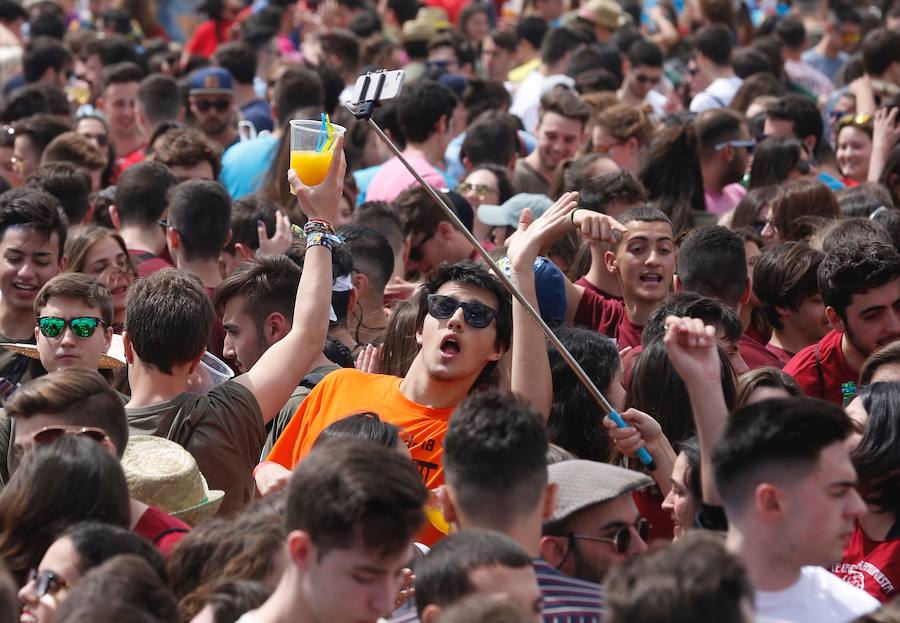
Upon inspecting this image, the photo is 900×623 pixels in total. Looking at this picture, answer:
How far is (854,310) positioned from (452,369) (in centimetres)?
182

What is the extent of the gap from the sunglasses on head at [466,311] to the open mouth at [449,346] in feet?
0.26

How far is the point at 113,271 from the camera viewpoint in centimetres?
688

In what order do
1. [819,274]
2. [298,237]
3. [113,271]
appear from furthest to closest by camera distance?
[298,237] < [113,271] < [819,274]

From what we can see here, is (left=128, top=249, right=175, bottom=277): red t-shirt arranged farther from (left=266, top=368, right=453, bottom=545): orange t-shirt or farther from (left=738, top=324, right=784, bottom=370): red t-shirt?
(left=738, top=324, right=784, bottom=370): red t-shirt

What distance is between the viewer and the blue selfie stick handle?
459cm

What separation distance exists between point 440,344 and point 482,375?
0.30 metres

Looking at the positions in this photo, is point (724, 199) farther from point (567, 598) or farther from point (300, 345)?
point (567, 598)

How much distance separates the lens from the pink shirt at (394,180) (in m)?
8.89

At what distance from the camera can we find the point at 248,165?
965 cm

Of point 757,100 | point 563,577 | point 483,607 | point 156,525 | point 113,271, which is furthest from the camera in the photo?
point 757,100

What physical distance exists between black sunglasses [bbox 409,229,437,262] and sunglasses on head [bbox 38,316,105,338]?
2.58 metres

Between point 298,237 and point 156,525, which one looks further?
point 298,237

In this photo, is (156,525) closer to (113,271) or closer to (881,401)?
(881,401)

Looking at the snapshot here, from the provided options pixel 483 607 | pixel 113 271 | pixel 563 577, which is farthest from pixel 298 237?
pixel 483 607
